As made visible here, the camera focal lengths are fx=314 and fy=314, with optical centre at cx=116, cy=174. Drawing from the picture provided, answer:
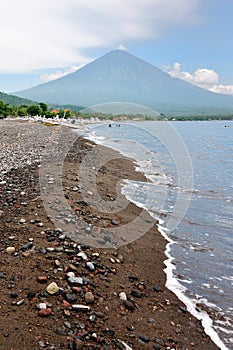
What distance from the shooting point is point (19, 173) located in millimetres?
10500

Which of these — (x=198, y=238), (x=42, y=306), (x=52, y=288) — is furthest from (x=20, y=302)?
(x=198, y=238)

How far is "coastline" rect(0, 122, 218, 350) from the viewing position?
3.62 meters

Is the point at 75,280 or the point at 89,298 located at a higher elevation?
the point at 75,280

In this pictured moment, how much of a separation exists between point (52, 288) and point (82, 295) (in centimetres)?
43

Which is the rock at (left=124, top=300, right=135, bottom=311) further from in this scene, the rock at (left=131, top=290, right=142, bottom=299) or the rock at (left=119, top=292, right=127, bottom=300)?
the rock at (left=131, top=290, right=142, bottom=299)

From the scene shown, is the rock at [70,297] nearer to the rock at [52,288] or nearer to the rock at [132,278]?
the rock at [52,288]

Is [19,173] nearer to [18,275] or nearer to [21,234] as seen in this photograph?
[21,234]

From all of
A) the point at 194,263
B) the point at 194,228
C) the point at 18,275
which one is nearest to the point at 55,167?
the point at 194,228

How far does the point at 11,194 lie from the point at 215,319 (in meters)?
5.45

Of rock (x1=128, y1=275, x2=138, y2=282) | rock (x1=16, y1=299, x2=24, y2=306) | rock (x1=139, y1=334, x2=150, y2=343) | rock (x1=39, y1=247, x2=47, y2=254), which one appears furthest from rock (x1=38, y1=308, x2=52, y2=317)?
rock (x1=128, y1=275, x2=138, y2=282)

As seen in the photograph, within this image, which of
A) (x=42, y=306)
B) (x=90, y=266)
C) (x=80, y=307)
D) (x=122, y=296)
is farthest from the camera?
(x=90, y=266)

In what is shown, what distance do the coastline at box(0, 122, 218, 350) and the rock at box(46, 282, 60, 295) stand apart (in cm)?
4

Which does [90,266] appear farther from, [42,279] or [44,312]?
[44,312]

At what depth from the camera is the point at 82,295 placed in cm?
434
